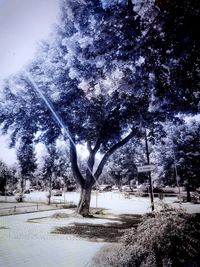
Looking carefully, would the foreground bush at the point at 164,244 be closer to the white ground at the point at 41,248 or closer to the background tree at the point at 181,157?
the white ground at the point at 41,248

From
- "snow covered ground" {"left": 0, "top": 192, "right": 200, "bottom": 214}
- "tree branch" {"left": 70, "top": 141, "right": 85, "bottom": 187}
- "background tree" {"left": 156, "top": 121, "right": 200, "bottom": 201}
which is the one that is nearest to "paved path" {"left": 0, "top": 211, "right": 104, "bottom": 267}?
"snow covered ground" {"left": 0, "top": 192, "right": 200, "bottom": 214}

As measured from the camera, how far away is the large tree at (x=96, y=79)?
A: 7.50 meters

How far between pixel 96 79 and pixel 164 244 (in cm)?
632

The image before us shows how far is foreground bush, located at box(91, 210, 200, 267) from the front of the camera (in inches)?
223

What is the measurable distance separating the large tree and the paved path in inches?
243

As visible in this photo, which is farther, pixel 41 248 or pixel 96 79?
pixel 96 79

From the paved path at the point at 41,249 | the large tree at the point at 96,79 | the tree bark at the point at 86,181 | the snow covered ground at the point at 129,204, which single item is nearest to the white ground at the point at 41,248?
the paved path at the point at 41,249

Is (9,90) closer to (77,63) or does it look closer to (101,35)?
(77,63)

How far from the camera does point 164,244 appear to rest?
5703mm

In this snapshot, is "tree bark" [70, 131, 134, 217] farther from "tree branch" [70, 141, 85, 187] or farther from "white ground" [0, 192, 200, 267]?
"white ground" [0, 192, 200, 267]

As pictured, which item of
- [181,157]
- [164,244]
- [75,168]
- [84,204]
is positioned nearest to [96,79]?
[164,244]

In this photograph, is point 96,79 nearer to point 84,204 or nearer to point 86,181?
point 86,181

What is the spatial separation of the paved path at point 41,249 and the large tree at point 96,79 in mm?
6170

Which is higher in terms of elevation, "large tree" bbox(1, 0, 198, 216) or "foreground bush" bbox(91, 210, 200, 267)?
"large tree" bbox(1, 0, 198, 216)
